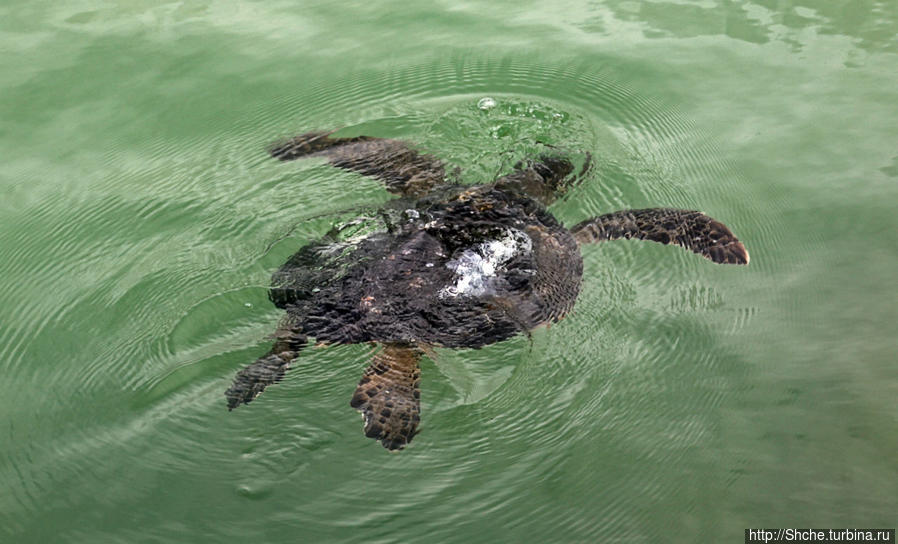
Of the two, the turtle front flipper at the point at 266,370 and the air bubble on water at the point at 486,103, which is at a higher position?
the air bubble on water at the point at 486,103

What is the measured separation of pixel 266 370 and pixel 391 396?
56cm

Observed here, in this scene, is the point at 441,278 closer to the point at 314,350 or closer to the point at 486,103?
the point at 314,350

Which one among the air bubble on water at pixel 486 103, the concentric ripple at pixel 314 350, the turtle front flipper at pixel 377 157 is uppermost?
the air bubble on water at pixel 486 103

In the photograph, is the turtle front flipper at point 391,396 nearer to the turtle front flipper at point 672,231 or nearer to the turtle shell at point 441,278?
the turtle shell at point 441,278

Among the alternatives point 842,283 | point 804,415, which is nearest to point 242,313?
point 804,415

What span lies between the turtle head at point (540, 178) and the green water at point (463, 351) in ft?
0.46

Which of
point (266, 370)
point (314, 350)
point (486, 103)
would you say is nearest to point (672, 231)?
point (486, 103)

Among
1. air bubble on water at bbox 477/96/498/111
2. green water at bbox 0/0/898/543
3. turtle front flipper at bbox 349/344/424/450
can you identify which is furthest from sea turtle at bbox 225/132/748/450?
air bubble on water at bbox 477/96/498/111

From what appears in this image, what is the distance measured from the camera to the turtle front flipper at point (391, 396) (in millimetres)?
2807

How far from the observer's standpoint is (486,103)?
4516mm

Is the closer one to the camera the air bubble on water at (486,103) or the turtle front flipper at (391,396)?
the turtle front flipper at (391,396)

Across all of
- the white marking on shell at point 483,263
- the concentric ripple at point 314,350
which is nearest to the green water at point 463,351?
the concentric ripple at point 314,350

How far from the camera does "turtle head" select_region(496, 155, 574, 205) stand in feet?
Answer: 12.6

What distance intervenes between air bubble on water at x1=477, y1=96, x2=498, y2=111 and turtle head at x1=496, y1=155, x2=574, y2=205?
2.11 ft
